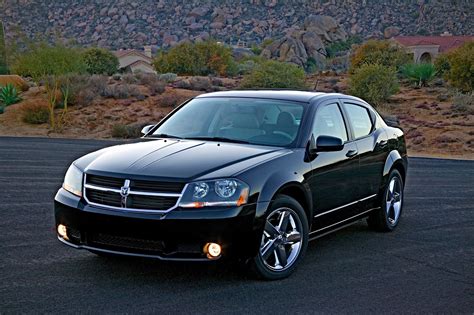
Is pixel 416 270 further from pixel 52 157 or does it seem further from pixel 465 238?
pixel 52 157

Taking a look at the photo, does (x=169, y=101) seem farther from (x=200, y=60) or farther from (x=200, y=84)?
(x=200, y=60)

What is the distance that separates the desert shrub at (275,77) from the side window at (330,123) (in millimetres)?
26615

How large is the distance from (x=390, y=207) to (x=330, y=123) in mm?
1820

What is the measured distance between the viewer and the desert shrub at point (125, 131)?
88.4 feet

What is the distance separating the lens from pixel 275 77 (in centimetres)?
3522

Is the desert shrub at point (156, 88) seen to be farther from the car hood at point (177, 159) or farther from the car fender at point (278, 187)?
the car fender at point (278, 187)

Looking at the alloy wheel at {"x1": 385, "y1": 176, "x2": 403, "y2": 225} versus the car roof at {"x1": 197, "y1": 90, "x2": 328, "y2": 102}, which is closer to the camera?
the car roof at {"x1": 197, "y1": 90, "x2": 328, "y2": 102}

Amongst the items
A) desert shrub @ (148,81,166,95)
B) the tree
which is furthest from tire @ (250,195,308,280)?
desert shrub @ (148,81,166,95)

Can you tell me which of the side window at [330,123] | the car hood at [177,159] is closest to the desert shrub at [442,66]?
the side window at [330,123]

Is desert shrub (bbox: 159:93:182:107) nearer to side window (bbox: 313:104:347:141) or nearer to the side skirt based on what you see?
the side skirt

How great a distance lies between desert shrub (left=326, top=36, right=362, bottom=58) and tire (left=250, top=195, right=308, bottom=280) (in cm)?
7179

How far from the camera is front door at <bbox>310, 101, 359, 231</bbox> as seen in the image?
7.07 metres

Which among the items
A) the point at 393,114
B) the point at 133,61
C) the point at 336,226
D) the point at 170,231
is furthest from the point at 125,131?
the point at 133,61

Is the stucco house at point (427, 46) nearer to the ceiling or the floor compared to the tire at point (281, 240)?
nearer to the floor
